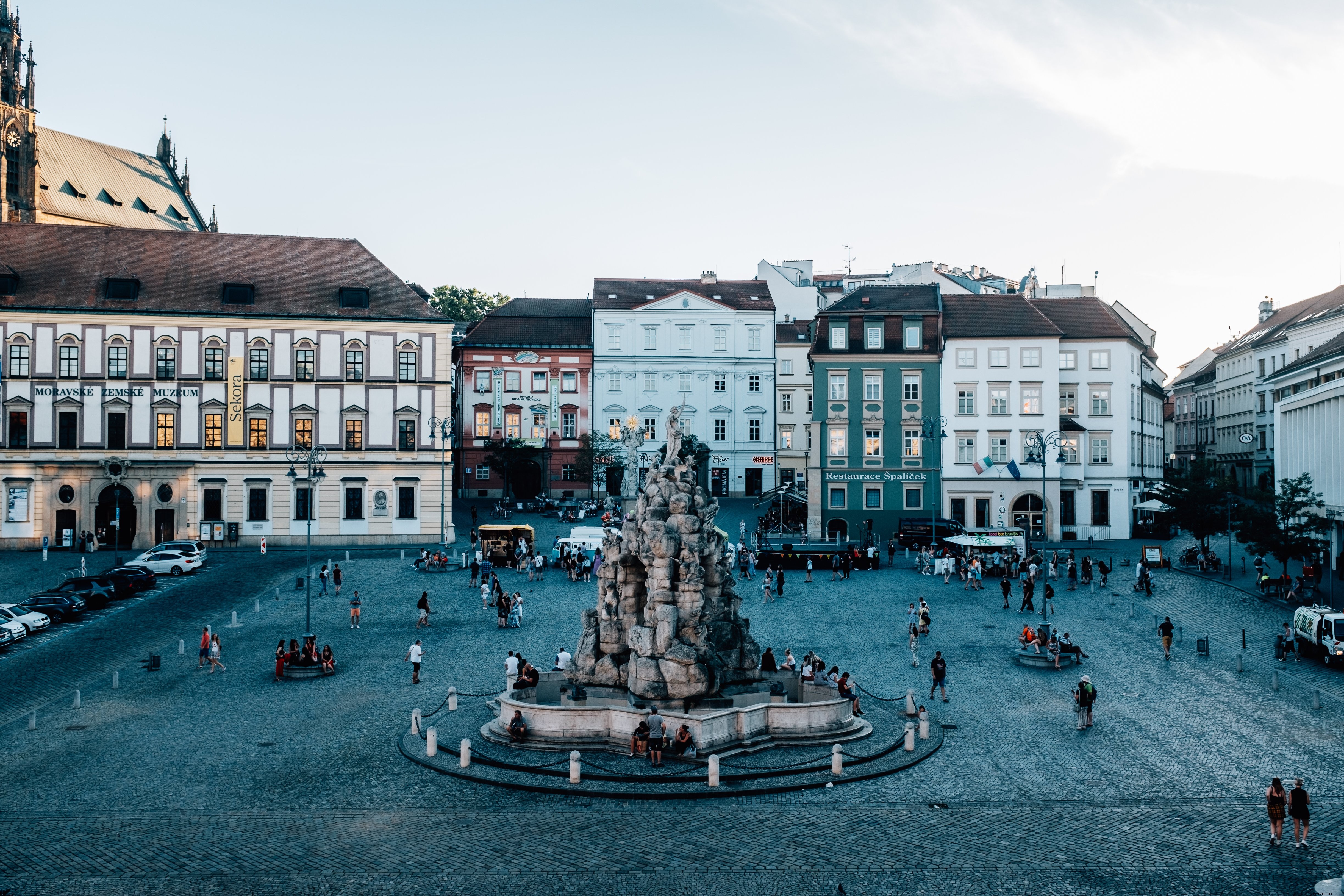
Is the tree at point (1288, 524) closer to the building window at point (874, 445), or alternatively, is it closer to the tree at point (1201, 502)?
the tree at point (1201, 502)

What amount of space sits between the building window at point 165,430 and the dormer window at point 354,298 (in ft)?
37.1

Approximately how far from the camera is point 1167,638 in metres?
34.1

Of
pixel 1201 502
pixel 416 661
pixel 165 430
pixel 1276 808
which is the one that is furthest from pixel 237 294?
pixel 1276 808

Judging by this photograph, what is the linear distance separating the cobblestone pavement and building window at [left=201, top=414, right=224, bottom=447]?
2784 centimetres

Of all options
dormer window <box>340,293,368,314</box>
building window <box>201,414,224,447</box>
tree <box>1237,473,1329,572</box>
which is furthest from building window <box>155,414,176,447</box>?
tree <box>1237,473,1329,572</box>

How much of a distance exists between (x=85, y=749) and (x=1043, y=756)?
20429 millimetres

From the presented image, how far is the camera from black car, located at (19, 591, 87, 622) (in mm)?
40156

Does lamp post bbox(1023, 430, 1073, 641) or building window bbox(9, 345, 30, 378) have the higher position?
building window bbox(9, 345, 30, 378)

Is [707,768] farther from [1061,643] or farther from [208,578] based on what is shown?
[208,578]

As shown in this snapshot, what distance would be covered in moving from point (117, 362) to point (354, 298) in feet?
43.3

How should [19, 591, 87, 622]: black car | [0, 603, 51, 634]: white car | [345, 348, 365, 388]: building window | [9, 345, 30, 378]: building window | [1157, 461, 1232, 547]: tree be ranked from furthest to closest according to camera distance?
[345, 348, 365, 388]: building window
[9, 345, 30, 378]: building window
[1157, 461, 1232, 547]: tree
[19, 591, 87, 622]: black car
[0, 603, 51, 634]: white car

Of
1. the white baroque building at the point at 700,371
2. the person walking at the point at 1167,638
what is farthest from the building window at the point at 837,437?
the person walking at the point at 1167,638

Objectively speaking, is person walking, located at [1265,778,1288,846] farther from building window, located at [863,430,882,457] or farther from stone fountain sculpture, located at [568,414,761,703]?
building window, located at [863,430,882,457]

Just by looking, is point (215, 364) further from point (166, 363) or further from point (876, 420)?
point (876, 420)
